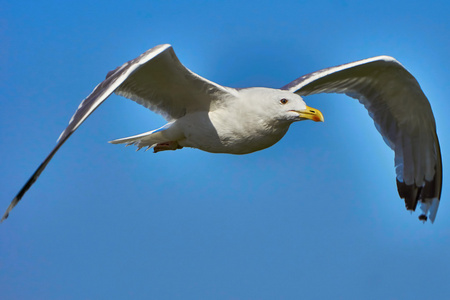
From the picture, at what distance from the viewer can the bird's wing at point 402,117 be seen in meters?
8.27

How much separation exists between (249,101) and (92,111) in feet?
5.91

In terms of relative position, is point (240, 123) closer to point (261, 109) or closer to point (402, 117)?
point (261, 109)

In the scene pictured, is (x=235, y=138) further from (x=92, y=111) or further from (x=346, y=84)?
(x=346, y=84)

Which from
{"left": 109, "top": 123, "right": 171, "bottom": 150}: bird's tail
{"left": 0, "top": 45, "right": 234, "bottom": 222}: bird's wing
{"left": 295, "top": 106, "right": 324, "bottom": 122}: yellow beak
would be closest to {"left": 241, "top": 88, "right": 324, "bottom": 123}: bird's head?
{"left": 295, "top": 106, "right": 324, "bottom": 122}: yellow beak

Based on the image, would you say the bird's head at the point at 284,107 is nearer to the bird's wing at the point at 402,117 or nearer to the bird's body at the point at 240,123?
the bird's body at the point at 240,123

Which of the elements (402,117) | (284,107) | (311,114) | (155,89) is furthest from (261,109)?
(402,117)

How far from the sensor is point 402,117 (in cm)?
866

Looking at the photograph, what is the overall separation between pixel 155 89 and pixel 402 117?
11.3 ft

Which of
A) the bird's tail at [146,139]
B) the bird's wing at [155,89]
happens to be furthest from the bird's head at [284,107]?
the bird's tail at [146,139]

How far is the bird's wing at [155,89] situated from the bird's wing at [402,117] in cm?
157

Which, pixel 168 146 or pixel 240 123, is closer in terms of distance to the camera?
pixel 240 123

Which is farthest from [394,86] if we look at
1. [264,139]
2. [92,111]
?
[92,111]

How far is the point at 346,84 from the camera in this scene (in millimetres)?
8586

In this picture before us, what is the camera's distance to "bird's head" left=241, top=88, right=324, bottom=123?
648 centimetres
